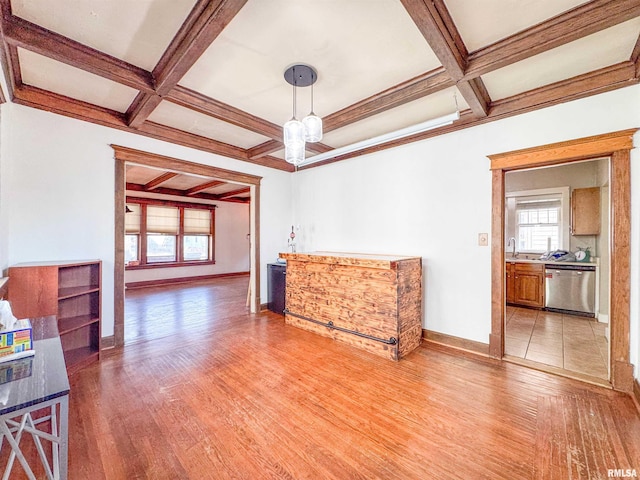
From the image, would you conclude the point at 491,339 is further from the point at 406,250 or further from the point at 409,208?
the point at 409,208

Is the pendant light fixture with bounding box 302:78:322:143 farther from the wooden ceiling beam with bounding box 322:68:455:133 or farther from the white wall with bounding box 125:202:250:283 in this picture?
the white wall with bounding box 125:202:250:283

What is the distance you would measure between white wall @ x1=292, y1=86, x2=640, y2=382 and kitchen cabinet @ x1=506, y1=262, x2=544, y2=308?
2811mm

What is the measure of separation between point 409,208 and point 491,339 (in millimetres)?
1817

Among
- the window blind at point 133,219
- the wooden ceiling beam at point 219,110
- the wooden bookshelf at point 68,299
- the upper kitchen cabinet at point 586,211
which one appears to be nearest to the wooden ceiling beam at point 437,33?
the wooden ceiling beam at point 219,110

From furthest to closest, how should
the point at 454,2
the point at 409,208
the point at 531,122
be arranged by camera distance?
the point at 409,208 → the point at 531,122 → the point at 454,2

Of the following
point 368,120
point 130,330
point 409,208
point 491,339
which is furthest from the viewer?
point 130,330

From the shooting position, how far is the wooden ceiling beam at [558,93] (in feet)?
7.72

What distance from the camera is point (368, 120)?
3436 millimetres

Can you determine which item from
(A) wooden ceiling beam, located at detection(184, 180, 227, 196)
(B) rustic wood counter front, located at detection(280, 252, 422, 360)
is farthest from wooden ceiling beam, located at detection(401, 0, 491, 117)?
(A) wooden ceiling beam, located at detection(184, 180, 227, 196)

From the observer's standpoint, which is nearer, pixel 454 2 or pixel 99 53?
pixel 454 2

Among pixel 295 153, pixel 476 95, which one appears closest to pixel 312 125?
pixel 295 153

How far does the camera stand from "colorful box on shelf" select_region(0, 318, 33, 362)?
4.25 ft

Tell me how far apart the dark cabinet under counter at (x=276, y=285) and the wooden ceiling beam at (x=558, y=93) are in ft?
10.3

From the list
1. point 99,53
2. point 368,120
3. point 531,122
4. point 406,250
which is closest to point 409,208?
point 406,250
